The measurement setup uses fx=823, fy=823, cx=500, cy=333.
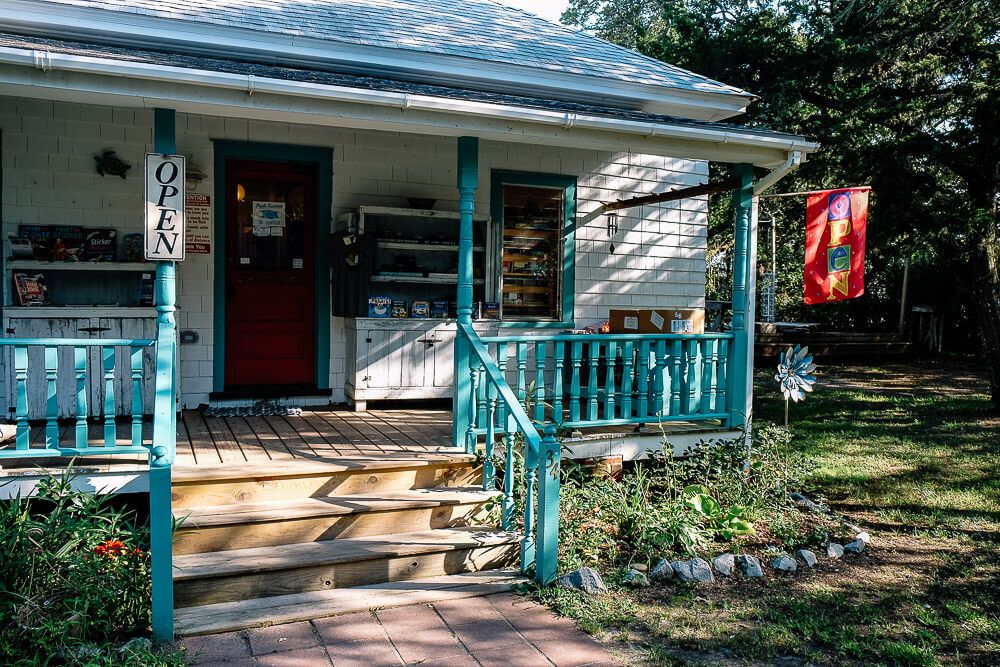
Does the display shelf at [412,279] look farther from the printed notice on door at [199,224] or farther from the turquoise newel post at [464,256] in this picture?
the turquoise newel post at [464,256]

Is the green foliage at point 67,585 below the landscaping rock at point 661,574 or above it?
above

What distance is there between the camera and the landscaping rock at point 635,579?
4629mm

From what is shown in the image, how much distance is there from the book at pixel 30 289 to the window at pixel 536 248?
3.89 meters

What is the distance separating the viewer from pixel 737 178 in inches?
255

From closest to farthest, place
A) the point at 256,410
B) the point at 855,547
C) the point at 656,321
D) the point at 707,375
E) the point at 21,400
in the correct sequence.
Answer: the point at 21,400, the point at 855,547, the point at 707,375, the point at 256,410, the point at 656,321

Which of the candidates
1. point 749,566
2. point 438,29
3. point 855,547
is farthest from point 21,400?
point 438,29

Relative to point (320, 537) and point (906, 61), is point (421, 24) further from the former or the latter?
point (906, 61)

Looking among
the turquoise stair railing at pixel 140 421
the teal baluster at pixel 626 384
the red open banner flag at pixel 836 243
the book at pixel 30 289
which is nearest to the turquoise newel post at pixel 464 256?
the teal baluster at pixel 626 384

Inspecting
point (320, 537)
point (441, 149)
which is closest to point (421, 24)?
point (441, 149)

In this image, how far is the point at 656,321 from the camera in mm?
7113

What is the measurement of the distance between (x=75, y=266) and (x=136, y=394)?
7.53 ft

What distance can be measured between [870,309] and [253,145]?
17.4 metres

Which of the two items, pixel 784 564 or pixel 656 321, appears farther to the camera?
pixel 656 321

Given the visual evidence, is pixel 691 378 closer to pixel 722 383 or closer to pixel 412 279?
pixel 722 383
